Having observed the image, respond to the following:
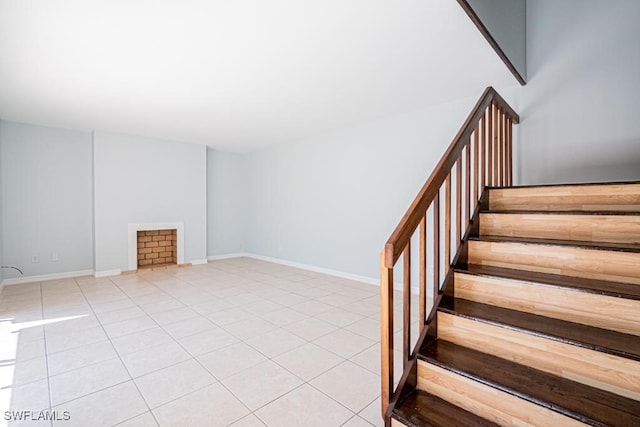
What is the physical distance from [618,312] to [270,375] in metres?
2.12

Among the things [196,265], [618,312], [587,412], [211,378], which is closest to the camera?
[587,412]

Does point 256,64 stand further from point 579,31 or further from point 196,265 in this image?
point 196,265

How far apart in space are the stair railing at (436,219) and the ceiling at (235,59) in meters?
0.62

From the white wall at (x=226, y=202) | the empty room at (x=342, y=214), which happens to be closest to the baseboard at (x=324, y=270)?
the empty room at (x=342, y=214)

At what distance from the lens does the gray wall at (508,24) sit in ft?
7.66

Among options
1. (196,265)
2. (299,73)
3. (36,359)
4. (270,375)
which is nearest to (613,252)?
(270,375)

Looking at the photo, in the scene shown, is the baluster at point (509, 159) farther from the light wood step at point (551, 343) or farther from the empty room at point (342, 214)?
the light wood step at point (551, 343)

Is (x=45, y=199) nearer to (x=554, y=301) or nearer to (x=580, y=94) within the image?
(x=554, y=301)

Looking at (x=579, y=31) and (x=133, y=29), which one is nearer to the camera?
(x=133, y=29)

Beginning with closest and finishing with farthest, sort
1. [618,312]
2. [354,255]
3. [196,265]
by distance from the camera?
[618,312] → [354,255] → [196,265]

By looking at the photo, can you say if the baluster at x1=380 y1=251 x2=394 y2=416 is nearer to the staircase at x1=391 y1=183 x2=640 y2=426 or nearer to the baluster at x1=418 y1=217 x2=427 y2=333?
the staircase at x1=391 y1=183 x2=640 y2=426

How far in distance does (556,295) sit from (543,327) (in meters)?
0.24

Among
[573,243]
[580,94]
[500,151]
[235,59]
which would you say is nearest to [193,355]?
[235,59]

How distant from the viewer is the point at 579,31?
297 centimetres
